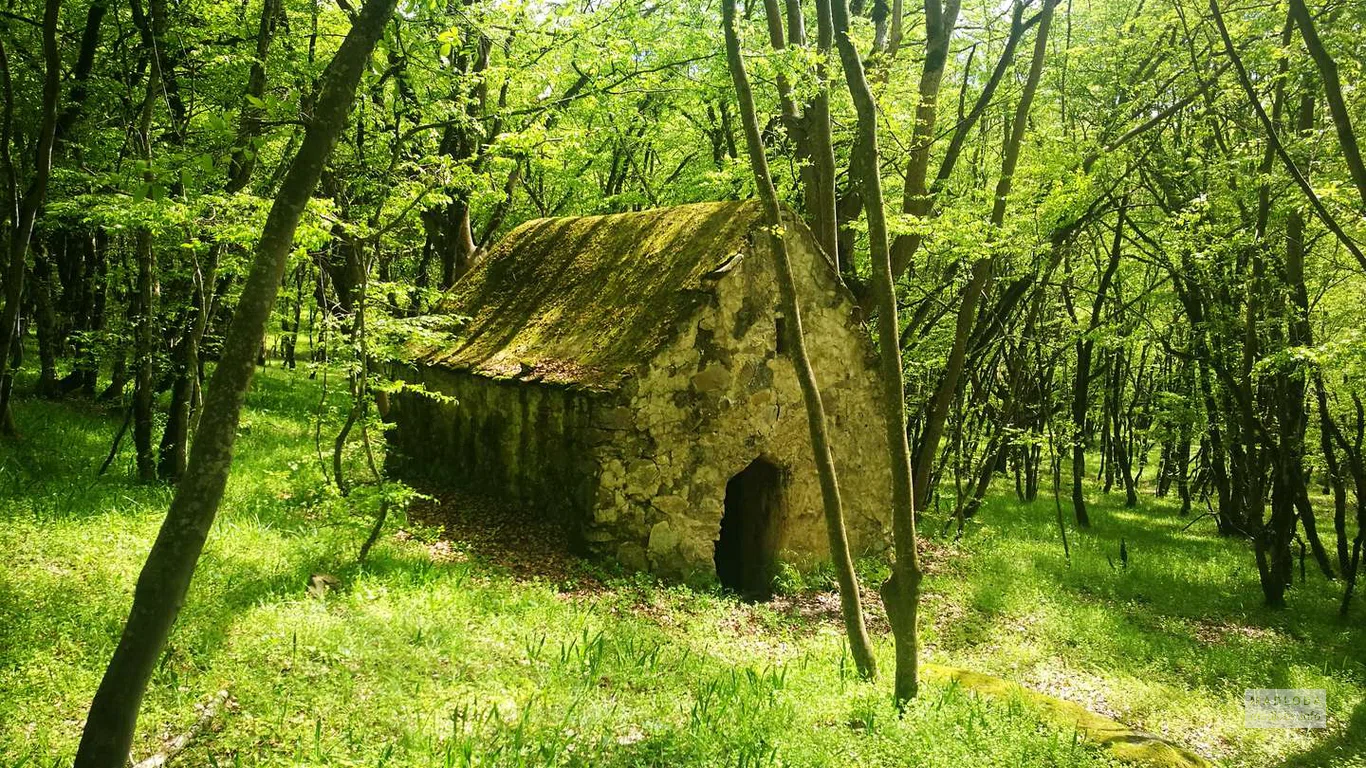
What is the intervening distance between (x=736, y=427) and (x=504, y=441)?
10.2ft

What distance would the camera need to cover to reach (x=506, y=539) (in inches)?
346

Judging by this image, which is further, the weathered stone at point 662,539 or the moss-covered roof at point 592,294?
the moss-covered roof at point 592,294

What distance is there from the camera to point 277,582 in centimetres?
583

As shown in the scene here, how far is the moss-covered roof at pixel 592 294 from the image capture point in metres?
8.87

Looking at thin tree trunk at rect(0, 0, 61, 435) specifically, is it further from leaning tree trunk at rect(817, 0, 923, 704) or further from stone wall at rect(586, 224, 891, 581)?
leaning tree trunk at rect(817, 0, 923, 704)

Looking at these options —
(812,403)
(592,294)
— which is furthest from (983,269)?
(592,294)

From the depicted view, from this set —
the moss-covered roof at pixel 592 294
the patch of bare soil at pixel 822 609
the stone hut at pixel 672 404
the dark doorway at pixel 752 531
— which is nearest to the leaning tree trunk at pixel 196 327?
the stone hut at pixel 672 404

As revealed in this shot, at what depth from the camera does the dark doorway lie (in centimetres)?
955

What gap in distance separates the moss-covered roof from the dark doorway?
234 centimetres

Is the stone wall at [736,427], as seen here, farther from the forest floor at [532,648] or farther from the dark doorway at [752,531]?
the forest floor at [532,648]

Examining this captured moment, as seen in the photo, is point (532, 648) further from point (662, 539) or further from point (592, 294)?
point (592, 294)

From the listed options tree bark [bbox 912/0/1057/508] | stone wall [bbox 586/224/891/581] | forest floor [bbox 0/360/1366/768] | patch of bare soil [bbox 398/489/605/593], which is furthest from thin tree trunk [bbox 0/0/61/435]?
tree bark [bbox 912/0/1057/508]

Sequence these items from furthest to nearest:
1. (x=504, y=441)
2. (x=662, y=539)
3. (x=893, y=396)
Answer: (x=504, y=441), (x=662, y=539), (x=893, y=396)

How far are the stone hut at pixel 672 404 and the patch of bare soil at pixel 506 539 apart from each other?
0.73 feet
